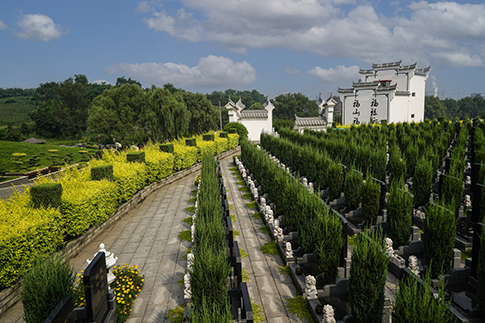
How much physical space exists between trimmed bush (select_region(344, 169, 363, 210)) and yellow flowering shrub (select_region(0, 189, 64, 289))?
924 centimetres

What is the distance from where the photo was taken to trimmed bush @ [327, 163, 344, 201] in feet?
38.8

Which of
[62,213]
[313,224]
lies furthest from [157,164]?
[313,224]

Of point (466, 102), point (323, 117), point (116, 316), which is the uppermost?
point (466, 102)

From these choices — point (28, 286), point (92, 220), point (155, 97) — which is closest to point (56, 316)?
point (28, 286)

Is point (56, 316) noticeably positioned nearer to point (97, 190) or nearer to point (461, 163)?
point (97, 190)

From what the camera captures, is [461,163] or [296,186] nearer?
[296,186]

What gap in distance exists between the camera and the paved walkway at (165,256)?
658 cm

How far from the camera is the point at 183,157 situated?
2086cm

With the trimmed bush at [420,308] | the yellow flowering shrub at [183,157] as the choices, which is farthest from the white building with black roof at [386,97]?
the trimmed bush at [420,308]

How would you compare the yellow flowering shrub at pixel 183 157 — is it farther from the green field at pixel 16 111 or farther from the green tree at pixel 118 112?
the green field at pixel 16 111

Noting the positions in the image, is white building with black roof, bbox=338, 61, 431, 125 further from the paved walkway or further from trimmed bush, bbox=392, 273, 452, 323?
trimmed bush, bbox=392, 273, 452, 323

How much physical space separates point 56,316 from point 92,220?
22.5 ft

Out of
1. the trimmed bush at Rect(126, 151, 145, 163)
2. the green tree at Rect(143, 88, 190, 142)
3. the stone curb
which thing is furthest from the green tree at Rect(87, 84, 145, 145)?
the trimmed bush at Rect(126, 151, 145, 163)

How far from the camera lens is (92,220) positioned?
10406 millimetres
